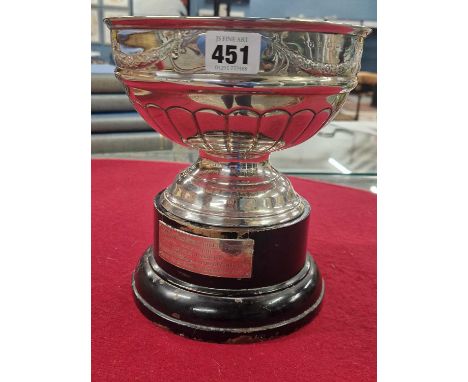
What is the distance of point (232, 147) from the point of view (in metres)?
0.80

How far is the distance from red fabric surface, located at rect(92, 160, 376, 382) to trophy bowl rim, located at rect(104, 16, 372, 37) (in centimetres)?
53

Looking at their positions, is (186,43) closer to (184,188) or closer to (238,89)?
(238,89)

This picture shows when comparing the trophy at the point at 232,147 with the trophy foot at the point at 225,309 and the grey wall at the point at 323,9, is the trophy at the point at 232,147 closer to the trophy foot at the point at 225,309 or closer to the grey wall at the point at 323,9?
the trophy foot at the point at 225,309

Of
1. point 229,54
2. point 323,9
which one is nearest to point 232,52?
point 229,54

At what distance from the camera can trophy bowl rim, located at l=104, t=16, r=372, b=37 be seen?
24.5 inches

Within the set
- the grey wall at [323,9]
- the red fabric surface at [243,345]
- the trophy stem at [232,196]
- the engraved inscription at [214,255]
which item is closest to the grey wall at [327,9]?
the grey wall at [323,9]

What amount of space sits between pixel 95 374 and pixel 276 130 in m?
0.49

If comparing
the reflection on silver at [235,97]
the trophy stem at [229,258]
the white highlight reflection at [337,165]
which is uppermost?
the reflection on silver at [235,97]

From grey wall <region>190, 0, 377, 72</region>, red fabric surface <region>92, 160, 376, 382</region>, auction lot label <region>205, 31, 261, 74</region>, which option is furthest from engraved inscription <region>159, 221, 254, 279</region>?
grey wall <region>190, 0, 377, 72</region>

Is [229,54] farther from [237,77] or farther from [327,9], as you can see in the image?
[327,9]

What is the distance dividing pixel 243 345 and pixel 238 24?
543mm

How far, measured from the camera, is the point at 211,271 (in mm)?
813

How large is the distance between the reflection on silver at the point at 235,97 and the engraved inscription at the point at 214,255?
3 cm

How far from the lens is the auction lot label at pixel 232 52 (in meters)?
0.64
